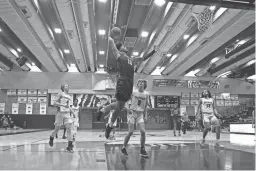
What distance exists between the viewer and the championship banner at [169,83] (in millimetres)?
22594

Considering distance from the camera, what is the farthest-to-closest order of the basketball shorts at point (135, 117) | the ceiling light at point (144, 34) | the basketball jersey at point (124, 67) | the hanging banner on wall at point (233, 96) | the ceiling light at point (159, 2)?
the hanging banner on wall at point (233, 96) → the ceiling light at point (144, 34) → the ceiling light at point (159, 2) → the basketball shorts at point (135, 117) → the basketball jersey at point (124, 67)

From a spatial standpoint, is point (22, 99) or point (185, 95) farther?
point (185, 95)

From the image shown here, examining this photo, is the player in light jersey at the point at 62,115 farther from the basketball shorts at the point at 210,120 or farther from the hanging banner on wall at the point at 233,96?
the hanging banner on wall at the point at 233,96

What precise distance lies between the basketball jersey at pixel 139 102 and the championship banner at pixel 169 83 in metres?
17.7

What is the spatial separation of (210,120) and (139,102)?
315cm

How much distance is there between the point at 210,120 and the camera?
23.0ft

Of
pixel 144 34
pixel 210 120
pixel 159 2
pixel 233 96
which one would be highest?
pixel 159 2

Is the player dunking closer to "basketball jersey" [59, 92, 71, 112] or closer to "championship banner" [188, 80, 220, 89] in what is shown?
"basketball jersey" [59, 92, 71, 112]

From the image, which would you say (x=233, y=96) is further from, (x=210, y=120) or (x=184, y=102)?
(x=210, y=120)

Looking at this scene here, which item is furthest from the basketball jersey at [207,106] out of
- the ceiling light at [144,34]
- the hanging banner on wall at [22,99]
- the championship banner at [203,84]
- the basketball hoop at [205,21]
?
the hanging banner on wall at [22,99]

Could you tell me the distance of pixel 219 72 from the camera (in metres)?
21.9

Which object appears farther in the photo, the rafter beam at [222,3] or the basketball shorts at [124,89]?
the rafter beam at [222,3]

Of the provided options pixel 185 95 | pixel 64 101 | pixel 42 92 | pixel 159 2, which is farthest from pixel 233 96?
pixel 64 101

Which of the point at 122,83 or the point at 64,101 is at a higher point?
the point at 122,83
